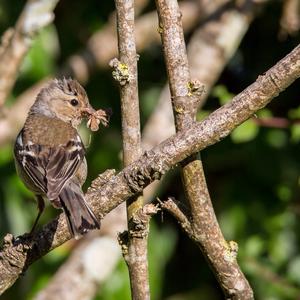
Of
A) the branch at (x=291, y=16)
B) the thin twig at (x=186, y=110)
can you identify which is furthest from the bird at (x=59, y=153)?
the branch at (x=291, y=16)

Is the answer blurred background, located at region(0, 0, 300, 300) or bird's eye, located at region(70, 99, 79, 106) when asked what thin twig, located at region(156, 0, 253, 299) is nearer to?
bird's eye, located at region(70, 99, 79, 106)

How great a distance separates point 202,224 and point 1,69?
293 cm

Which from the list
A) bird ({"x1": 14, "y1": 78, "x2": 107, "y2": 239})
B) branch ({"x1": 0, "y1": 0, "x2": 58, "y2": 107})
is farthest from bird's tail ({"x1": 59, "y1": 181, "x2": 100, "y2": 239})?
branch ({"x1": 0, "y1": 0, "x2": 58, "y2": 107})

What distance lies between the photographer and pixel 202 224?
3.56 meters

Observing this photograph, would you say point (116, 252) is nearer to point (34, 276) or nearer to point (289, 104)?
point (34, 276)

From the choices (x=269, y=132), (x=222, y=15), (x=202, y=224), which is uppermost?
(x=222, y=15)

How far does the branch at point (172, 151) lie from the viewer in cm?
334

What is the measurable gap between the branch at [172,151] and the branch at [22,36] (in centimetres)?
245

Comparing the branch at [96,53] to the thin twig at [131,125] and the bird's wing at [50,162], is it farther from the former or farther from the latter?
the thin twig at [131,125]

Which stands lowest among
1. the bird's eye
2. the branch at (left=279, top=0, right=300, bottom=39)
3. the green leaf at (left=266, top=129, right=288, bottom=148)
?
the green leaf at (left=266, top=129, right=288, bottom=148)

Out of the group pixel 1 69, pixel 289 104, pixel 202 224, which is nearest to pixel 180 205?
pixel 202 224

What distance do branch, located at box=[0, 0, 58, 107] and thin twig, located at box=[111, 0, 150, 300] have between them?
2.63m

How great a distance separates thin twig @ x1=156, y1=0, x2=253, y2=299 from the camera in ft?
11.5

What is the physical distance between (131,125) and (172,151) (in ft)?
0.69
